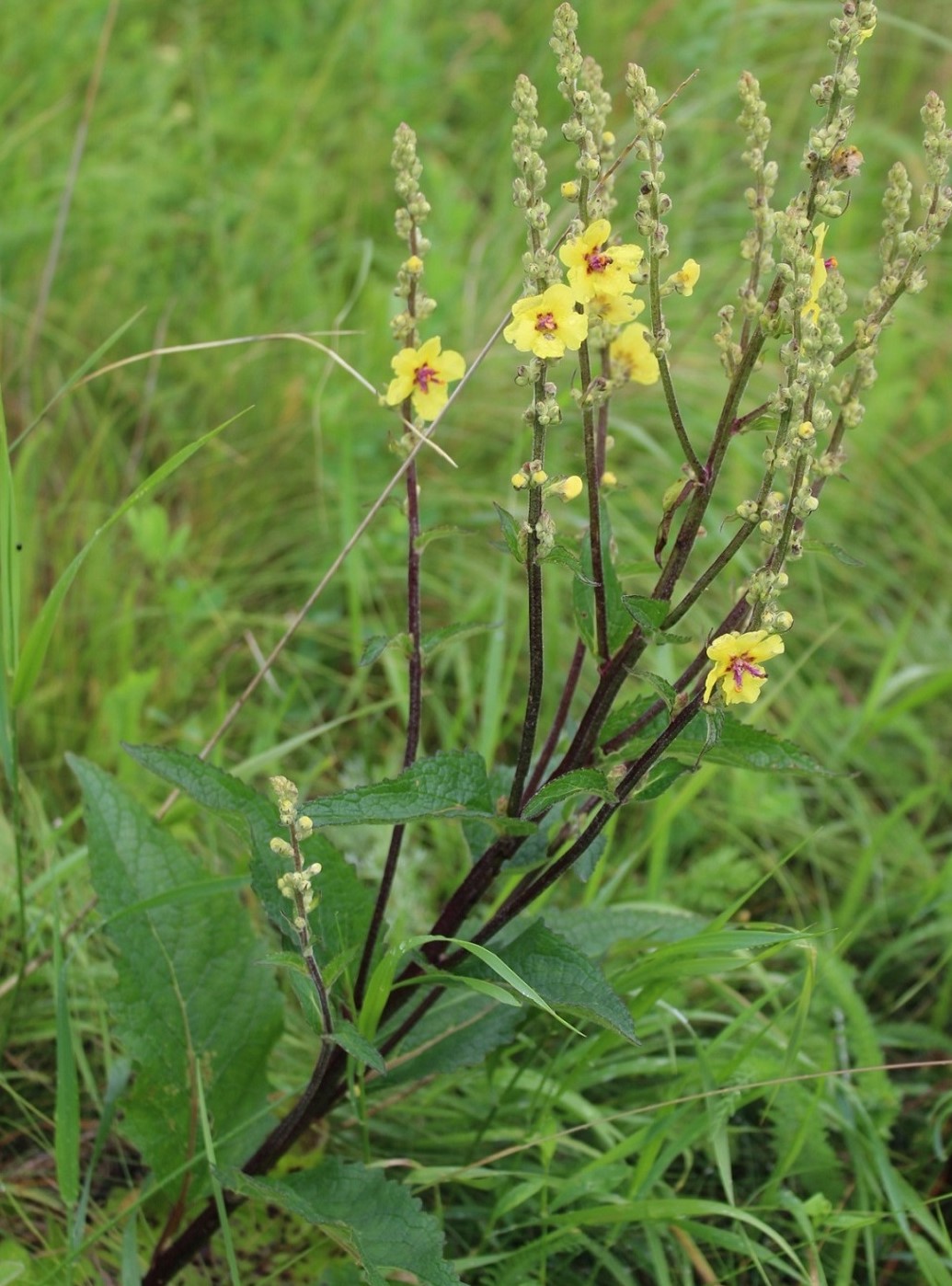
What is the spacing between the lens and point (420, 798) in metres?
1.31

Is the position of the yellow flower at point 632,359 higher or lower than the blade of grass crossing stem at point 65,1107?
higher

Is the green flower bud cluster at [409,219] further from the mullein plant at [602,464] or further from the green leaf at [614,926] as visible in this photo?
the green leaf at [614,926]

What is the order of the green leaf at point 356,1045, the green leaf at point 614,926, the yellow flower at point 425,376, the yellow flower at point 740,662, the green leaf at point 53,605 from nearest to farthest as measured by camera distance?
1. the yellow flower at point 740,662
2. the green leaf at point 356,1045
3. the yellow flower at point 425,376
4. the green leaf at point 53,605
5. the green leaf at point 614,926

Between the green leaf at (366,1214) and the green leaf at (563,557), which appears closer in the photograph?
the green leaf at (563,557)

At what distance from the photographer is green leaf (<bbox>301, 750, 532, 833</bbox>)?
4.15ft

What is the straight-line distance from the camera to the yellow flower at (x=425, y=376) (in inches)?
54.7

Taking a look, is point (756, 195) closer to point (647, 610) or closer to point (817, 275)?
point (817, 275)

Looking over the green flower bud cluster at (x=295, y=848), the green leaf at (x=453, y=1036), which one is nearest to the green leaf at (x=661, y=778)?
the green flower bud cluster at (x=295, y=848)

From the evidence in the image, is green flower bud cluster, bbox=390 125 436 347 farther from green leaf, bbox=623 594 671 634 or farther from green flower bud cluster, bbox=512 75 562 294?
green leaf, bbox=623 594 671 634

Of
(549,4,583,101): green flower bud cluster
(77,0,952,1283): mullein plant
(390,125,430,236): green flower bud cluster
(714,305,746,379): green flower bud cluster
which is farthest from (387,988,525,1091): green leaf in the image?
(549,4,583,101): green flower bud cluster

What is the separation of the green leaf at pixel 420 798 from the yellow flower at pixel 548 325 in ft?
1.45

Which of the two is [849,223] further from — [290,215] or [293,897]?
[293,897]

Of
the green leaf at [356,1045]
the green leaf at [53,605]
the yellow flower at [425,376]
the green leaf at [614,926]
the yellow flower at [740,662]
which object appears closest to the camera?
the yellow flower at [740,662]

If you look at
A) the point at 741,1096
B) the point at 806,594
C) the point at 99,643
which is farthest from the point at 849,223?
the point at 741,1096
